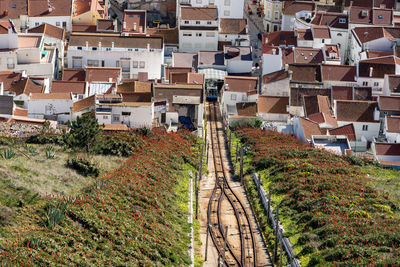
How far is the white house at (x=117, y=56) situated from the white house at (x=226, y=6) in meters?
21.9

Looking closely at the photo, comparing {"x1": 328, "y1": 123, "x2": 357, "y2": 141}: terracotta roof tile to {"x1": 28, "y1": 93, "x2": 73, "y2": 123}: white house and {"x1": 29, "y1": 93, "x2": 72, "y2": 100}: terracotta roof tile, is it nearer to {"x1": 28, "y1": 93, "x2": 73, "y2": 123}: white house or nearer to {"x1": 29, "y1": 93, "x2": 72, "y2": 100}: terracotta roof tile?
{"x1": 28, "y1": 93, "x2": 73, "y2": 123}: white house

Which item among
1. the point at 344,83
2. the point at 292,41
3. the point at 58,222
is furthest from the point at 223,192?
the point at 292,41

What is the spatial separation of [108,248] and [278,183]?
20.7m

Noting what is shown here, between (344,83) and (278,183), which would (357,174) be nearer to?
(278,183)

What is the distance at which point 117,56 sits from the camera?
95000 millimetres

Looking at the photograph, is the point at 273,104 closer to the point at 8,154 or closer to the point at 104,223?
the point at 8,154

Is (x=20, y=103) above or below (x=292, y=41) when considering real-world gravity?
below

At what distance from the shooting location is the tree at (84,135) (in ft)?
208

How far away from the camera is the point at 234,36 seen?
358ft

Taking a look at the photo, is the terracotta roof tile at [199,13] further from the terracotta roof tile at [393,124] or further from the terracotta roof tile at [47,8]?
the terracotta roof tile at [393,124]

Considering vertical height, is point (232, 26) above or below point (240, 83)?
above

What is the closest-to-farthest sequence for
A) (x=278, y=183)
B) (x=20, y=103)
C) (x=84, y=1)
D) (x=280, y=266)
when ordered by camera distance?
(x=280, y=266) → (x=278, y=183) → (x=20, y=103) → (x=84, y=1)

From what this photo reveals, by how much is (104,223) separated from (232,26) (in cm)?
6735

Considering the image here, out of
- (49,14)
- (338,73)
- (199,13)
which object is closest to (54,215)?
(338,73)
